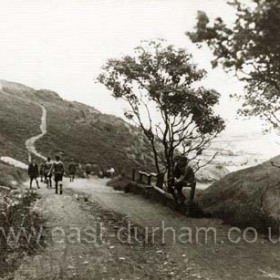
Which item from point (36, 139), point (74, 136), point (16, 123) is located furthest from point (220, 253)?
point (16, 123)

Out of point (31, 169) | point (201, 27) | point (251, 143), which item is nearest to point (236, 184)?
point (201, 27)

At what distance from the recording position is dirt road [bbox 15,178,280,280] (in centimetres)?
914

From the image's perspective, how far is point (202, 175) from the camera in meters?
58.6

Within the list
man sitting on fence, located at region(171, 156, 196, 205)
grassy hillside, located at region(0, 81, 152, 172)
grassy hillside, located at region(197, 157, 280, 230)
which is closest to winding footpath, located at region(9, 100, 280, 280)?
grassy hillside, located at region(197, 157, 280, 230)

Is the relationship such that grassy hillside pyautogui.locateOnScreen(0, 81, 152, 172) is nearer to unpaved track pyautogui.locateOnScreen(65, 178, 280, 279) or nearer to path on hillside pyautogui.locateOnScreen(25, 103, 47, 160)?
path on hillside pyautogui.locateOnScreen(25, 103, 47, 160)

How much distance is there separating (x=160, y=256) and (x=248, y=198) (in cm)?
505

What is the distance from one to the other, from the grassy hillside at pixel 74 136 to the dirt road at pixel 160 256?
131ft

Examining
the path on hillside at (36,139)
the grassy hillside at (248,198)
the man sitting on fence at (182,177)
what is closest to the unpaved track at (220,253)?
the grassy hillside at (248,198)

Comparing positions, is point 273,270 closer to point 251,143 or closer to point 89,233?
point 89,233

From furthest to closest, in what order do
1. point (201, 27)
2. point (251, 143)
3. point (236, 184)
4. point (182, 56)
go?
1. point (251, 143)
2. point (182, 56)
3. point (236, 184)
4. point (201, 27)

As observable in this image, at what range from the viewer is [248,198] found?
14.6 metres

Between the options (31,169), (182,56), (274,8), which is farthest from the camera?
(31,169)

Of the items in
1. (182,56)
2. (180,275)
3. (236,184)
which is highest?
(182,56)

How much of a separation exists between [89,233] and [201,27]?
6160 mm
